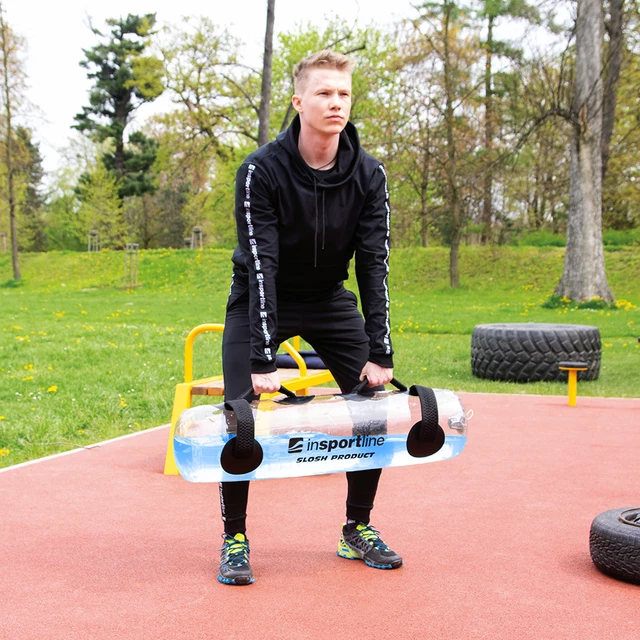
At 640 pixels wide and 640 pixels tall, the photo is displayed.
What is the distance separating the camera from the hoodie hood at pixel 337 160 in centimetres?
342

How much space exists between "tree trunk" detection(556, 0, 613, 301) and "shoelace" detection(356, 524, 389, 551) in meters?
18.4

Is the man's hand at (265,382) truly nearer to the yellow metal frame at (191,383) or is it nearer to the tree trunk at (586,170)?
the yellow metal frame at (191,383)

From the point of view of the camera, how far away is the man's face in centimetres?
329

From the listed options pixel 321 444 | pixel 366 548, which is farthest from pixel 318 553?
pixel 321 444

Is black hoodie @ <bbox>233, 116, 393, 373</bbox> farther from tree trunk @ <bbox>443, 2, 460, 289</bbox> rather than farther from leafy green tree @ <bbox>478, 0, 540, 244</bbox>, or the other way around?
tree trunk @ <bbox>443, 2, 460, 289</bbox>

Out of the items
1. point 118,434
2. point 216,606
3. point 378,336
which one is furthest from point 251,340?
point 118,434

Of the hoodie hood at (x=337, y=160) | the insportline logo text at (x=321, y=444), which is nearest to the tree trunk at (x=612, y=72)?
the hoodie hood at (x=337, y=160)

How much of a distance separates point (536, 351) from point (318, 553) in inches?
272

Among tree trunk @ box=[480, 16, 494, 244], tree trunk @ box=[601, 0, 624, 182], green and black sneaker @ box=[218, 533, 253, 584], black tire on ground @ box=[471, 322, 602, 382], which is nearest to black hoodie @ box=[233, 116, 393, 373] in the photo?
green and black sneaker @ box=[218, 533, 253, 584]

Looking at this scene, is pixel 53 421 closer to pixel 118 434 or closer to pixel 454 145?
pixel 118 434

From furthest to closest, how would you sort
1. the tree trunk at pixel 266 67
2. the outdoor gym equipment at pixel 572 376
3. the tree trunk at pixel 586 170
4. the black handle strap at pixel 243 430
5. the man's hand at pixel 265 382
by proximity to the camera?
the tree trunk at pixel 586 170 → the tree trunk at pixel 266 67 → the outdoor gym equipment at pixel 572 376 → the man's hand at pixel 265 382 → the black handle strap at pixel 243 430

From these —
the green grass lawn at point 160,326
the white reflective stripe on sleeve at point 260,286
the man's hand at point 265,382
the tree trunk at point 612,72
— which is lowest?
the green grass lawn at point 160,326

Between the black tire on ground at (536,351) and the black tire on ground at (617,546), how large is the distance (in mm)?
6530

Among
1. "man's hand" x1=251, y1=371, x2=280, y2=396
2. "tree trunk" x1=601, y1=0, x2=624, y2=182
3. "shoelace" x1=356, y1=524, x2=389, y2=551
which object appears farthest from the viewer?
"tree trunk" x1=601, y1=0, x2=624, y2=182
